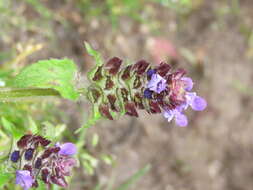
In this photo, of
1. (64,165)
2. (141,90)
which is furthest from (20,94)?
(141,90)

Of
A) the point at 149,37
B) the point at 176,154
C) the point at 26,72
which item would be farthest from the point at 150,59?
the point at 26,72

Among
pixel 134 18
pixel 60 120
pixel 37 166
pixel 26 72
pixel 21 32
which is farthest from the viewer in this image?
pixel 134 18

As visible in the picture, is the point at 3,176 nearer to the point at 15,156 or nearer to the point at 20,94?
the point at 15,156

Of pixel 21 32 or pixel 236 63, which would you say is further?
pixel 236 63

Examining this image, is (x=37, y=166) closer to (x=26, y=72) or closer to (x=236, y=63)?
(x=26, y=72)

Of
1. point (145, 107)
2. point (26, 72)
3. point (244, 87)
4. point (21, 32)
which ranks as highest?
point (244, 87)

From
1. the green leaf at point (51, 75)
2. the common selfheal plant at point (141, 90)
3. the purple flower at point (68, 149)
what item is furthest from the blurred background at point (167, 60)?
the purple flower at point (68, 149)
